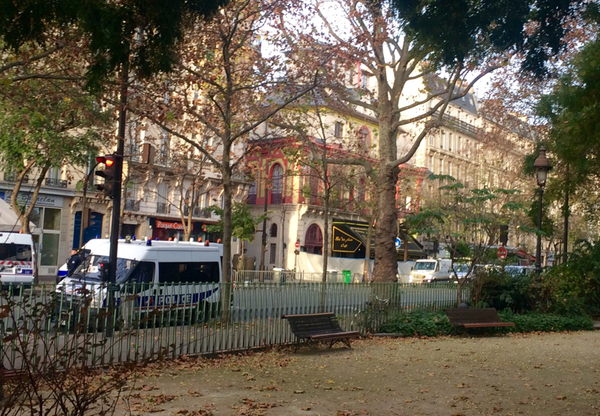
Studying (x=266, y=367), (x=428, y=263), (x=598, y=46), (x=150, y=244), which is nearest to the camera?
(x=266, y=367)

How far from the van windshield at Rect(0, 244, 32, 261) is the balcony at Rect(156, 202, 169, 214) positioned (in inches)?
881

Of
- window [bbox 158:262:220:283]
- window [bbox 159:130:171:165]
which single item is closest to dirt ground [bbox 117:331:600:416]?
window [bbox 158:262:220:283]

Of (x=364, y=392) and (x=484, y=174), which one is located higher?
(x=484, y=174)

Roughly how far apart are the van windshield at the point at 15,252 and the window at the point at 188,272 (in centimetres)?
804

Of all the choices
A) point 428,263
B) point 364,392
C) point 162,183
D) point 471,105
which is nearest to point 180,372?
point 364,392

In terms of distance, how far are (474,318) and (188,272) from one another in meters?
7.59

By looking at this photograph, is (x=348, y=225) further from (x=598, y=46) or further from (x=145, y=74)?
(x=145, y=74)

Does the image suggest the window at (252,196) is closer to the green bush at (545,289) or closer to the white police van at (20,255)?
the white police van at (20,255)

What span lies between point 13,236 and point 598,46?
18.5 m

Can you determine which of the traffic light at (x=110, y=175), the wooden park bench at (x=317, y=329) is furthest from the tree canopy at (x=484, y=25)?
the traffic light at (x=110, y=175)

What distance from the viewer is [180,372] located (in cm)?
1034

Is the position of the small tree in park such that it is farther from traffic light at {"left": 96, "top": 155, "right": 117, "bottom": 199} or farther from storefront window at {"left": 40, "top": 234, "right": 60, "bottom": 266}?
storefront window at {"left": 40, "top": 234, "right": 60, "bottom": 266}

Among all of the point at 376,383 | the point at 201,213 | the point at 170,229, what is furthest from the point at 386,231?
the point at 201,213

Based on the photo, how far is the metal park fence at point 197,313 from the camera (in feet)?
29.4
